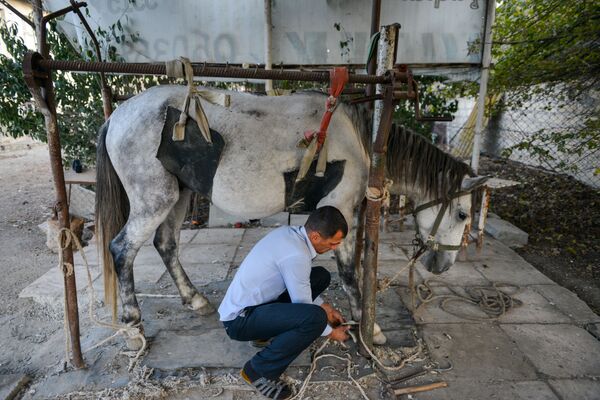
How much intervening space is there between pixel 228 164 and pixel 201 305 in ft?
4.27

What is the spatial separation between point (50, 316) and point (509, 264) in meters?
4.72

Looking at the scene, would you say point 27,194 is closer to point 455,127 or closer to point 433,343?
point 433,343

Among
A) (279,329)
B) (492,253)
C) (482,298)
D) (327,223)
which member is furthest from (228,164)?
(492,253)

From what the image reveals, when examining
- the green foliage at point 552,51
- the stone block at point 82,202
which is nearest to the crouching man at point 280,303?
the green foliage at point 552,51

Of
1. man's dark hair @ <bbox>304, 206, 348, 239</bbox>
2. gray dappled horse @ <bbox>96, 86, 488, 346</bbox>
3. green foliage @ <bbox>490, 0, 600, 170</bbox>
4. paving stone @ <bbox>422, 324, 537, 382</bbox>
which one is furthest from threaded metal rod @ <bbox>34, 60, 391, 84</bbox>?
green foliage @ <bbox>490, 0, 600, 170</bbox>

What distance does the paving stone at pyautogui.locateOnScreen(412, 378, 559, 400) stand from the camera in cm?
225

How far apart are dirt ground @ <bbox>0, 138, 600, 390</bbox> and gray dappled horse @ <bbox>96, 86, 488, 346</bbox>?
93cm

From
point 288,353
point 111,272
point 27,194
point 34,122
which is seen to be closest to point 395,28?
point 288,353

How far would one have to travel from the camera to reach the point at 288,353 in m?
2.16

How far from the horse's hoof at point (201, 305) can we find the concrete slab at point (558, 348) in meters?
2.43

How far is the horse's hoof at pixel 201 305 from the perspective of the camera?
3090mm

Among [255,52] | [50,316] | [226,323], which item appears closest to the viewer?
[226,323]

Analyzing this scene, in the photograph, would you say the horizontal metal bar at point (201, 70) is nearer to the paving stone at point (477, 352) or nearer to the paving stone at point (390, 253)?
the paving stone at point (477, 352)

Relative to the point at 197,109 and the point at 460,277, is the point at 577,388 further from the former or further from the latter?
the point at 197,109
